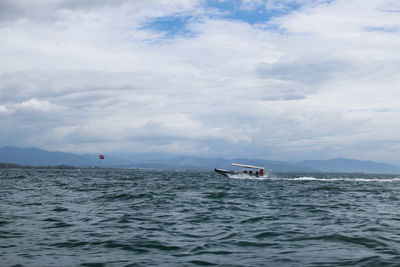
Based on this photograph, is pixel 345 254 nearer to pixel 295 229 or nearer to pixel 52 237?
pixel 295 229

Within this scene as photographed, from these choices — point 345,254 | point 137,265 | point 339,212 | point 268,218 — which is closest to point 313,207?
point 339,212

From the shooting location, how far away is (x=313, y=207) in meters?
26.5

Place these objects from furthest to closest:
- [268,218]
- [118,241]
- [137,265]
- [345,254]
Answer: [268,218], [118,241], [345,254], [137,265]

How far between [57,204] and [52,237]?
12714 mm

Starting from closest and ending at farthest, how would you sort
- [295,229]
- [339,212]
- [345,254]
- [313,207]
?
[345,254] < [295,229] < [339,212] < [313,207]

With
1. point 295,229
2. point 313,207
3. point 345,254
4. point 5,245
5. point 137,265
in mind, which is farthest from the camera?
point 313,207

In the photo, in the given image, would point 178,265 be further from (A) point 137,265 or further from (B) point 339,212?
(B) point 339,212

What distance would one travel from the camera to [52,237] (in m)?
15.5

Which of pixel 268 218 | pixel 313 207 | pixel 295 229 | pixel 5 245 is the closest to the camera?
pixel 5 245

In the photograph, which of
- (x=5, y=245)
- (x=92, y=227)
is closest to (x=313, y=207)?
(x=92, y=227)

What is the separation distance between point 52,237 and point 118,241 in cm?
299

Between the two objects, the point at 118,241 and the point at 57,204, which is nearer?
the point at 118,241

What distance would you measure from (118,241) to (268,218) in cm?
964

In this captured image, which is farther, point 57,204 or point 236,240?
point 57,204
